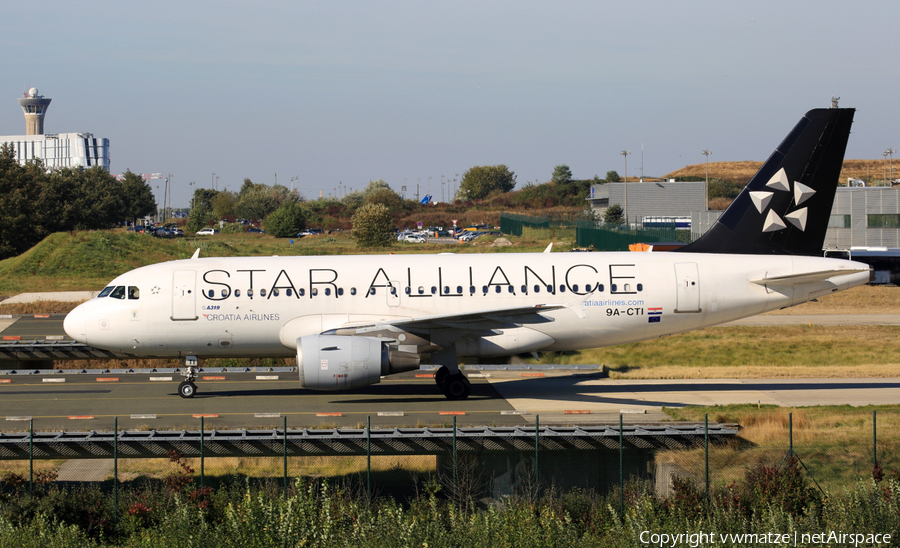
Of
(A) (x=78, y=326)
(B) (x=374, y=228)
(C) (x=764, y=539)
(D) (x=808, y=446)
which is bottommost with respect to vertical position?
(C) (x=764, y=539)

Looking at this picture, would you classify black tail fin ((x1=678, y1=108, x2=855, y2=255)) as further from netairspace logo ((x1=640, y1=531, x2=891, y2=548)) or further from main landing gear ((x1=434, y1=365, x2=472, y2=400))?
netairspace logo ((x1=640, y1=531, x2=891, y2=548))

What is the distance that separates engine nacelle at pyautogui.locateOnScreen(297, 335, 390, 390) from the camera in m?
24.3

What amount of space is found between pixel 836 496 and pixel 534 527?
728 centimetres

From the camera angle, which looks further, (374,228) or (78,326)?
(374,228)

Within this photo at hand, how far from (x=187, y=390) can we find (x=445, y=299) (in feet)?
29.8

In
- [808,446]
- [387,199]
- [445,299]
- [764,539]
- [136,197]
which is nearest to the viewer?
[764,539]

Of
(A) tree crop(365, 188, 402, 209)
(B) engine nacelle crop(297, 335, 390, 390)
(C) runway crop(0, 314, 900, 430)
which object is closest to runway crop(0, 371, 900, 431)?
(C) runway crop(0, 314, 900, 430)

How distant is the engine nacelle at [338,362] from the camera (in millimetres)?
24344

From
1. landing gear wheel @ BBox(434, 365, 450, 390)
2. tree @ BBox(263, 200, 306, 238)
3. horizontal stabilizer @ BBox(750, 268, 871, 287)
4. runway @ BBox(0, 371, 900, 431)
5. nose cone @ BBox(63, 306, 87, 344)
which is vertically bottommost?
runway @ BBox(0, 371, 900, 431)

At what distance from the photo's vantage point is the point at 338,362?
2442 centimetres

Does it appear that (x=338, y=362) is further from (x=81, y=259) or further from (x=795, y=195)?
(x=81, y=259)

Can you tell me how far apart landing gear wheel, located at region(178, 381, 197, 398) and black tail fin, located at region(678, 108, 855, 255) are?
17.2m

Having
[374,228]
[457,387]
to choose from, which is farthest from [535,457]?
[374,228]

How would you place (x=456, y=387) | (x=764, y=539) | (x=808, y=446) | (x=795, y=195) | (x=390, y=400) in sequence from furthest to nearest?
(x=795, y=195)
(x=390, y=400)
(x=456, y=387)
(x=808, y=446)
(x=764, y=539)
